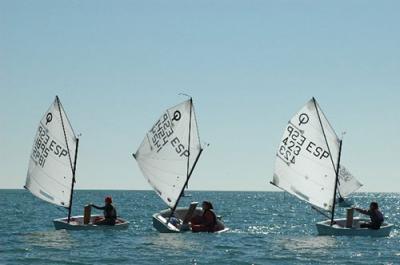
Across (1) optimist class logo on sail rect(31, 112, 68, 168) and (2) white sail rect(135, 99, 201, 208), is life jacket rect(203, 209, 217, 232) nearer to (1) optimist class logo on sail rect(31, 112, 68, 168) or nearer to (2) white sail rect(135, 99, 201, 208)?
(2) white sail rect(135, 99, 201, 208)

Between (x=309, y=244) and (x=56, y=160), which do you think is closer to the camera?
(x=309, y=244)

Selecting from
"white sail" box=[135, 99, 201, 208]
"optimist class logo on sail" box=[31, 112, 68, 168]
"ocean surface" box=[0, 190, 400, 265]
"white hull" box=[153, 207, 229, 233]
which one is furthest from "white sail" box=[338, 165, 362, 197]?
"optimist class logo on sail" box=[31, 112, 68, 168]

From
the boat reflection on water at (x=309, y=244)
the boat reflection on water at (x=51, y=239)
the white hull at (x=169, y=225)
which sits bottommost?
the boat reflection on water at (x=51, y=239)

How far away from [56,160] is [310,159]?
1279 centimetres

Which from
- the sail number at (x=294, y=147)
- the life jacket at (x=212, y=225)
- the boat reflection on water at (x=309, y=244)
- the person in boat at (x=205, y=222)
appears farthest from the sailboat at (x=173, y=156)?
the sail number at (x=294, y=147)

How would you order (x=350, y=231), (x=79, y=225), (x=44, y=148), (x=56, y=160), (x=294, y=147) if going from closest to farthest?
(x=79, y=225), (x=350, y=231), (x=56, y=160), (x=44, y=148), (x=294, y=147)

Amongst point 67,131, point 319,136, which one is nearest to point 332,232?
point 319,136

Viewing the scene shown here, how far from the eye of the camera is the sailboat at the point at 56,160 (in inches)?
1613

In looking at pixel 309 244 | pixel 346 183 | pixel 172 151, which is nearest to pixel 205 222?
pixel 172 151

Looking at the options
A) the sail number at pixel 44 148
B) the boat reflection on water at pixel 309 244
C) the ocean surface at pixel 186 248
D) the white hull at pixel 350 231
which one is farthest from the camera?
the sail number at pixel 44 148

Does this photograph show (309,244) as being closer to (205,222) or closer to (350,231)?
(350,231)

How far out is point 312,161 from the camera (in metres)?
42.8

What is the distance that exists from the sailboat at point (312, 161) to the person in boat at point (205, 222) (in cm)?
523

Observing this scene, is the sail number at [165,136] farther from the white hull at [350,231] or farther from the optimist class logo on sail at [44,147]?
the white hull at [350,231]
